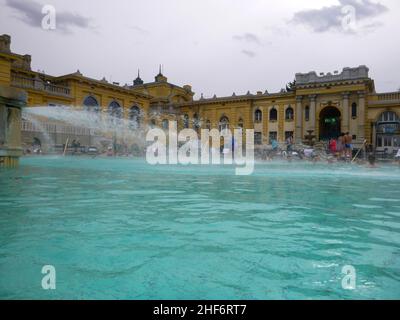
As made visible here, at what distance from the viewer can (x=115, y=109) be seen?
41375mm

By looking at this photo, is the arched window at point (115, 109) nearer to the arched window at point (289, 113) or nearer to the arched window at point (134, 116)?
the arched window at point (134, 116)

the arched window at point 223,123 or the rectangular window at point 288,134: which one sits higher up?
the arched window at point 223,123

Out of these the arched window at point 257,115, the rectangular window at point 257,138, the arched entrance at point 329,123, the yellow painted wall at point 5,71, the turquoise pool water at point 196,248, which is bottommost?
the turquoise pool water at point 196,248

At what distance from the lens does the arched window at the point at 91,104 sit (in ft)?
122

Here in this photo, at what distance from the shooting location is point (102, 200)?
17.9 ft

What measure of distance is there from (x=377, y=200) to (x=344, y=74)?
36.8 metres

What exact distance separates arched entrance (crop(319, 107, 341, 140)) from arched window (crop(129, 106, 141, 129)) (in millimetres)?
23278

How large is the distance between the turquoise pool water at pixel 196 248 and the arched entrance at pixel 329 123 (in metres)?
38.7

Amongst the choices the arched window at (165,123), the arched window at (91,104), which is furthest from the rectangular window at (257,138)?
the arched window at (91,104)

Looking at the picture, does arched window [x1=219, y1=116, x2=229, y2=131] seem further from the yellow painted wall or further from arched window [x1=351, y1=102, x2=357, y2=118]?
the yellow painted wall

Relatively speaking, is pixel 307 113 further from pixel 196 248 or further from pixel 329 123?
pixel 196 248

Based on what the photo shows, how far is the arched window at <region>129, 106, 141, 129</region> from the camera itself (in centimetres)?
4406

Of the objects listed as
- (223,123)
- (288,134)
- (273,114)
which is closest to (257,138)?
(273,114)
